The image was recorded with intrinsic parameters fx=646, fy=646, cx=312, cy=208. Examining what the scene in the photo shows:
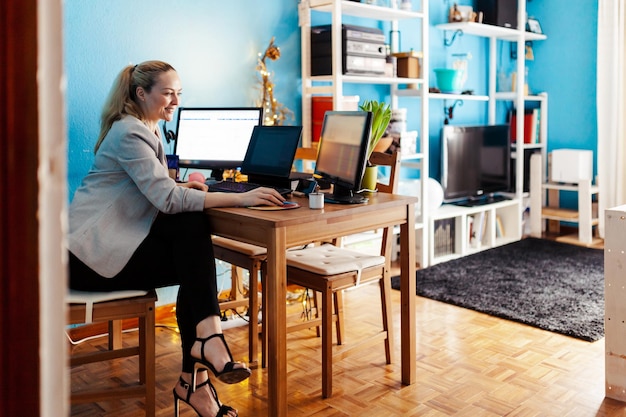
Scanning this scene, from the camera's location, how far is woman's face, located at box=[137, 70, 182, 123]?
229cm

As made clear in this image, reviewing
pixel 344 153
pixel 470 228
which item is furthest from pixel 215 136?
pixel 470 228

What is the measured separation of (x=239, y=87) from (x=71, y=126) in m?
0.98

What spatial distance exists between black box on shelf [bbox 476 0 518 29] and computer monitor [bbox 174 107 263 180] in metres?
2.83

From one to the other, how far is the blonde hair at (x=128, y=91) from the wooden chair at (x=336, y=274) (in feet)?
2.67

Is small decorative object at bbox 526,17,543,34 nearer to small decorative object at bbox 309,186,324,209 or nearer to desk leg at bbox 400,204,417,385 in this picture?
desk leg at bbox 400,204,417,385

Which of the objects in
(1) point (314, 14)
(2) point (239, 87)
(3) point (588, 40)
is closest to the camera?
(2) point (239, 87)

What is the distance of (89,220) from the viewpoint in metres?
2.08

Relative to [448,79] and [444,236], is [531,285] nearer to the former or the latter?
[444,236]

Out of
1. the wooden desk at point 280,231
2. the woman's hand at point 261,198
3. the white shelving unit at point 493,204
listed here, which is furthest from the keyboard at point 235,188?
the white shelving unit at point 493,204

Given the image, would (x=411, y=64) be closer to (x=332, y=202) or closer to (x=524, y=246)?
(x=524, y=246)

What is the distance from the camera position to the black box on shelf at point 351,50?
12.1 feet

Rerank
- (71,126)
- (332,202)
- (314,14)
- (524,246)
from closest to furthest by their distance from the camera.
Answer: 1. (332,202)
2. (71,126)
3. (314,14)
4. (524,246)

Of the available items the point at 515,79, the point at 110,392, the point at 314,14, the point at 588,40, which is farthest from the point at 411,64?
the point at 110,392

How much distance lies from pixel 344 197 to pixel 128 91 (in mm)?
852
